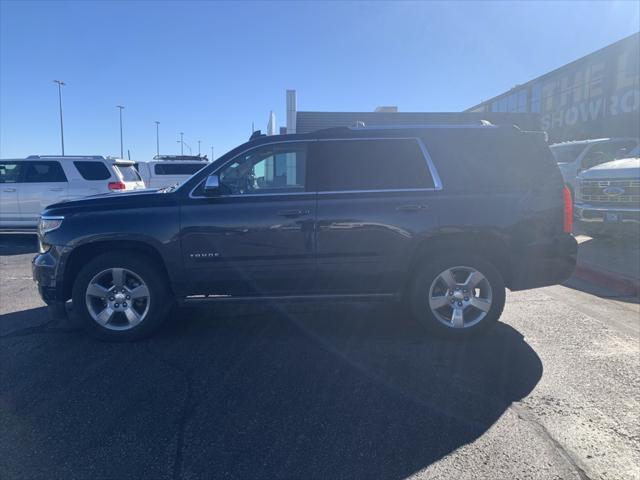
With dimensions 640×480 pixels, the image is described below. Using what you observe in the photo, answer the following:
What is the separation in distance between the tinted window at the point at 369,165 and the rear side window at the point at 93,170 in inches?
326

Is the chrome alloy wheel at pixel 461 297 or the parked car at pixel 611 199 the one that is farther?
the parked car at pixel 611 199

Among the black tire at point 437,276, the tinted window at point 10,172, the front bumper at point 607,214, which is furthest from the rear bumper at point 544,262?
the tinted window at point 10,172

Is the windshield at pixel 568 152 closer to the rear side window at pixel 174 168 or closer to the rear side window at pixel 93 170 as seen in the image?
the rear side window at pixel 174 168

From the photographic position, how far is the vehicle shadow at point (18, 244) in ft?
34.7

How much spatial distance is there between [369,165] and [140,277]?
7.85ft

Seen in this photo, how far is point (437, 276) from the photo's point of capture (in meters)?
4.69

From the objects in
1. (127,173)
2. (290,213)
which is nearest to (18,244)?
(127,173)

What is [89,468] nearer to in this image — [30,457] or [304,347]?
[30,457]

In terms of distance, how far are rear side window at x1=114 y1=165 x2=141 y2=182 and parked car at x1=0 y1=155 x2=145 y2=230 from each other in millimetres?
478

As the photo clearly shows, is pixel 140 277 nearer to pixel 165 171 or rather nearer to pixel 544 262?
pixel 544 262

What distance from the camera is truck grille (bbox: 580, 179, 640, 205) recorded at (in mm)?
8586

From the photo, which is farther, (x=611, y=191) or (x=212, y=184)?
(x=611, y=191)

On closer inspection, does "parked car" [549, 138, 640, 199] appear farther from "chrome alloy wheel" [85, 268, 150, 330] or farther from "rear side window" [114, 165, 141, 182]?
"chrome alloy wheel" [85, 268, 150, 330]

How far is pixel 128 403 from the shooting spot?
3516 millimetres
